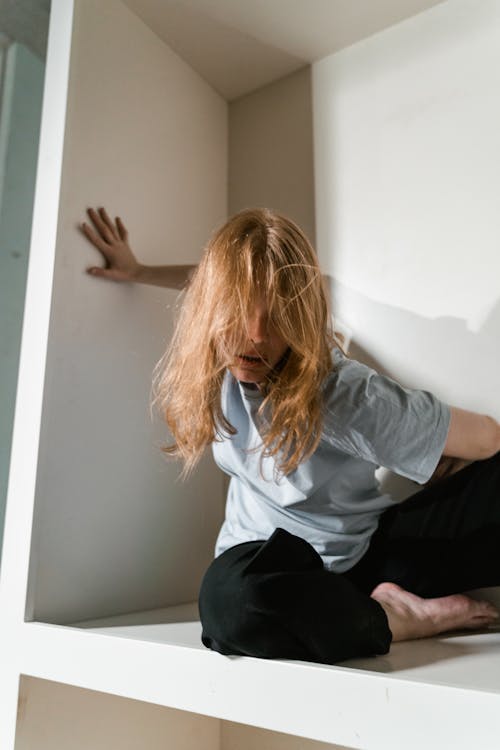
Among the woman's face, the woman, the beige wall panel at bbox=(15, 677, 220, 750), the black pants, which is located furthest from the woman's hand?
the beige wall panel at bbox=(15, 677, 220, 750)

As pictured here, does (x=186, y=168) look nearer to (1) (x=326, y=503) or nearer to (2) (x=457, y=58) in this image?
(2) (x=457, y=58)

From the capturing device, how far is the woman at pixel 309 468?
24.4 inches

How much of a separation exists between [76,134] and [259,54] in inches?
18.6

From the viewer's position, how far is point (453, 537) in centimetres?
83

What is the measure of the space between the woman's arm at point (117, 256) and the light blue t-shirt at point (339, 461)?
298 millimetres

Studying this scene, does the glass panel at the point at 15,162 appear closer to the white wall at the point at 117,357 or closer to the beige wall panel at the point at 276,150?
the white wall at the point at 117,357

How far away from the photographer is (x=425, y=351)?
0.99m

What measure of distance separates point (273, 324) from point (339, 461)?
0.22m

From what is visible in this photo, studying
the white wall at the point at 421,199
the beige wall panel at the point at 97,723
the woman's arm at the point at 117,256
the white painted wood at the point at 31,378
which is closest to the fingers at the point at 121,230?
the woman's arm at the point at 117,256

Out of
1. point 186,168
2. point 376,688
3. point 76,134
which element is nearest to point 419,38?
point 186,168

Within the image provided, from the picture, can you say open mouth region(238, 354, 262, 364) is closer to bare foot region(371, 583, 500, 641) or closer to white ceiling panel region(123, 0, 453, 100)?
bare foot region(371, 583, 500, 641)

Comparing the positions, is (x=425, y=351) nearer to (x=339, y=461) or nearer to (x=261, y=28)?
(x=339, y=461)

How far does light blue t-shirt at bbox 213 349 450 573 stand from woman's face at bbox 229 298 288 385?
4 cm

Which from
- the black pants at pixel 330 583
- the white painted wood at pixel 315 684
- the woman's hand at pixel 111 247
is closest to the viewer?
the white painted wood at pixel 315 684
